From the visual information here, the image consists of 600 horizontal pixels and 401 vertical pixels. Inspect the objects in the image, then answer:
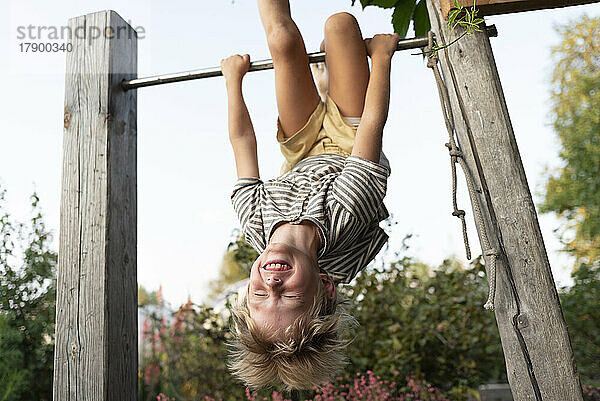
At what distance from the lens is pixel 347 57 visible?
1.76 meters

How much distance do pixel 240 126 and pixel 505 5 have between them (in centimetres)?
87

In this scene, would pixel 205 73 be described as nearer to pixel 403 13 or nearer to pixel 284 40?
pixel 284 40

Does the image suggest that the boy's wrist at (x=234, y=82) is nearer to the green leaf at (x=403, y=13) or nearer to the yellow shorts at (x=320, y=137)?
the yellow shorts at (x=320, y=137)

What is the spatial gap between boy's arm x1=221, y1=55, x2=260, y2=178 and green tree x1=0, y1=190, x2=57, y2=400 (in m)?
2.46

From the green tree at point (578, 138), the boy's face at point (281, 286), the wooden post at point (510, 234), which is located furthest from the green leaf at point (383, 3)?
the green tree at point (578, 138)

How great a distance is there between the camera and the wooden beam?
54.1 inches

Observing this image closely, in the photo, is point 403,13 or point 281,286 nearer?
point 281,286

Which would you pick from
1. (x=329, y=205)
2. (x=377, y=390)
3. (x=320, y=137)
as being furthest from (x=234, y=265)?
(x=329, y=205)

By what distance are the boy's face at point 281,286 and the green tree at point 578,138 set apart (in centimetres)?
293

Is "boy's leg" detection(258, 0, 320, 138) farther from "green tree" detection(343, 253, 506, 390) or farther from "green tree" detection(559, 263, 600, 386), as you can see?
"green tree" detection(559, 263, 600, 386)

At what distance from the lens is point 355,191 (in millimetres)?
1590

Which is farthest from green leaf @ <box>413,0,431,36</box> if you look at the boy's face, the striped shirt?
the boy's face

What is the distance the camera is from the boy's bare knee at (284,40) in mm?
1717

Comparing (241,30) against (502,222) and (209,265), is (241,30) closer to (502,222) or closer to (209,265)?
(209,265)
